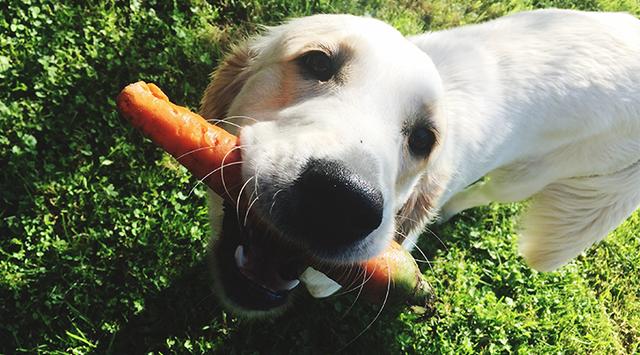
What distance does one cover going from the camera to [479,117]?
352 cm

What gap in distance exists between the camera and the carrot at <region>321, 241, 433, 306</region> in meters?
2.54

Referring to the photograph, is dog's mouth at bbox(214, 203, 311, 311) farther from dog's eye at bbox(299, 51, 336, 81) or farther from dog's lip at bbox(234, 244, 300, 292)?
dog's eye at bbox(299, 51, 336, 81)

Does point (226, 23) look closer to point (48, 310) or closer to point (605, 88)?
point (48, 310)

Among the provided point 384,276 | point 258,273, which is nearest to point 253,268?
point 258,273

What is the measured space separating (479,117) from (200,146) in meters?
1.97

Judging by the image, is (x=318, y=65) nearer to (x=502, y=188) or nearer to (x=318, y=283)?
(x=318, y=283)

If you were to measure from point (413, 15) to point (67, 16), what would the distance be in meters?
3.38

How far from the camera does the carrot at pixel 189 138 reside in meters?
2.33

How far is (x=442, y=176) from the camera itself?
127 inches

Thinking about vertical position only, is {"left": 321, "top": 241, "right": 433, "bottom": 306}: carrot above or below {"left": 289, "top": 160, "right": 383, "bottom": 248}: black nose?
below

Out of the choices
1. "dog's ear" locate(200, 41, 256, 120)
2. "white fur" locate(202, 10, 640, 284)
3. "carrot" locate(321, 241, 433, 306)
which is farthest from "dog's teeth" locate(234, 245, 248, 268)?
"dog's ear" locate(200, 41, 256, 120)

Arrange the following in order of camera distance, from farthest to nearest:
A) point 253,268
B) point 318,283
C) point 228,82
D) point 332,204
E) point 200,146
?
point 318,283
point 228,82
point 253,268
point 200,146
point 332,204

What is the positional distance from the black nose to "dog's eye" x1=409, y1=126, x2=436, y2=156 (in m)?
0.68

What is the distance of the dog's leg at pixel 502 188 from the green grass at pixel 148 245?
238 mm
